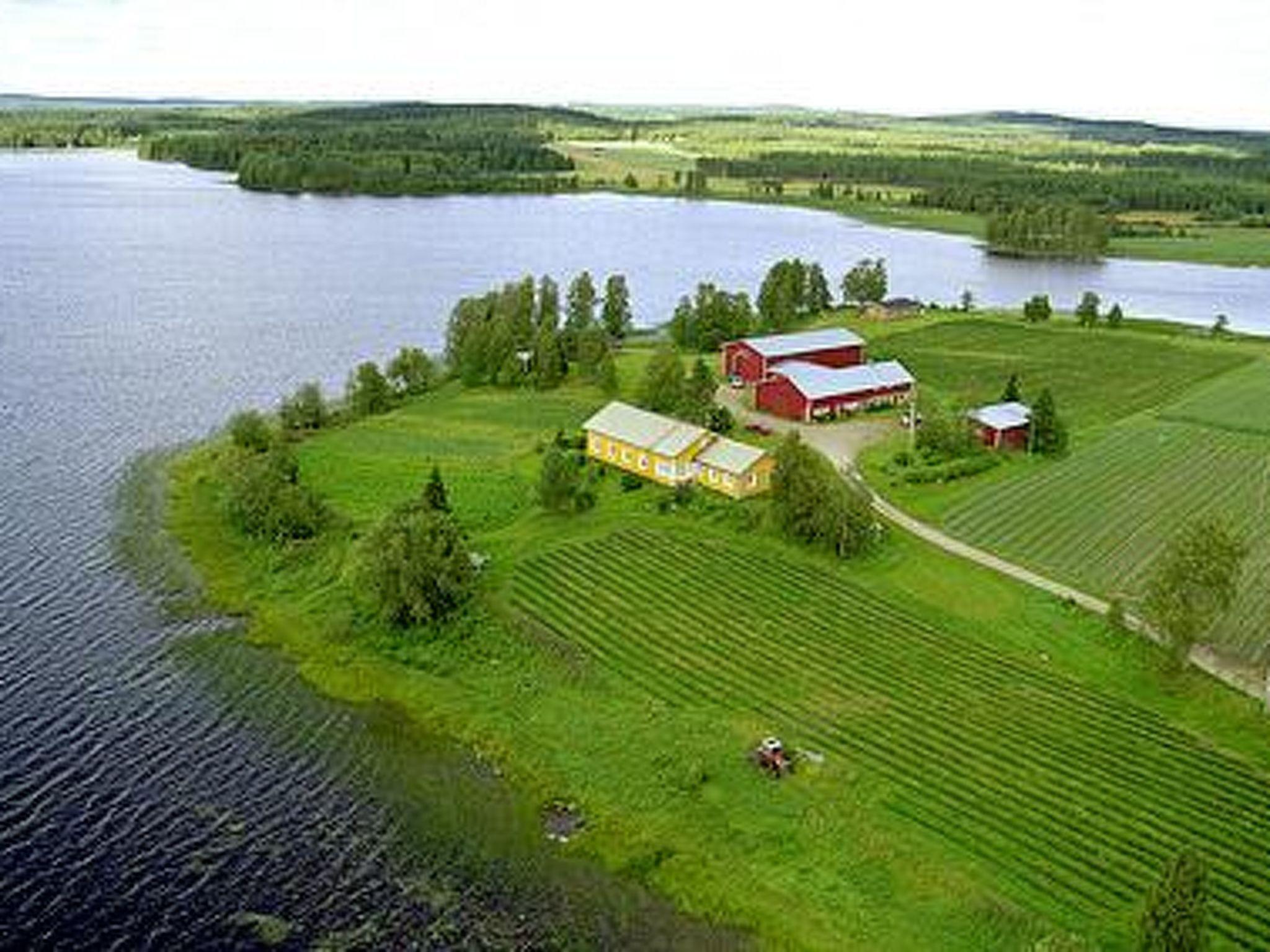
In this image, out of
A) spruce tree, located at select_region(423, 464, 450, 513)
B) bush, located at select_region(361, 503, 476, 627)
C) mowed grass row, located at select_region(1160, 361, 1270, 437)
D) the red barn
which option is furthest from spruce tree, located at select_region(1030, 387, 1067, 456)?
bush, located at select_region(361, 503, 476, 627)

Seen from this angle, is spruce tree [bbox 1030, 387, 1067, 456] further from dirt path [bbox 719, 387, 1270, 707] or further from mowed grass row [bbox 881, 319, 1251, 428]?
mowed grass row [bbox 881, 319, 1251, 428]

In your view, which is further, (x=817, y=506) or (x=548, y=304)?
(x=548, y=304)

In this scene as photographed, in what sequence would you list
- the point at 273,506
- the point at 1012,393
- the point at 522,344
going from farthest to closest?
the point at 522,344 → the point at 1012,393 → the point at 273,506

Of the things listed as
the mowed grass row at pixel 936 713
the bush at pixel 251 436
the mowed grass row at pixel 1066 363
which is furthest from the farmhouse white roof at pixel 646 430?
the mowed grass row at pixel 1066 363

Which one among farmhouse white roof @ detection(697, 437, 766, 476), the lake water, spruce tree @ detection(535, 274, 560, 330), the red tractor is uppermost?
spruce tree @ detection(535, 274, 560, 330)

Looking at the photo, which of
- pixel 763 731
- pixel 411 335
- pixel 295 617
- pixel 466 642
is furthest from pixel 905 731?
pixel 411 335

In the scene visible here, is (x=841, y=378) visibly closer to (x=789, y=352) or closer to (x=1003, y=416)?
(x=789, y=352)

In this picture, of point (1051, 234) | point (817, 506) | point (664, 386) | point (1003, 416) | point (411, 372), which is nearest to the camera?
point (817, 506)

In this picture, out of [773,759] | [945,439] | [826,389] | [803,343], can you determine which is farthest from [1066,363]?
[773,759]
